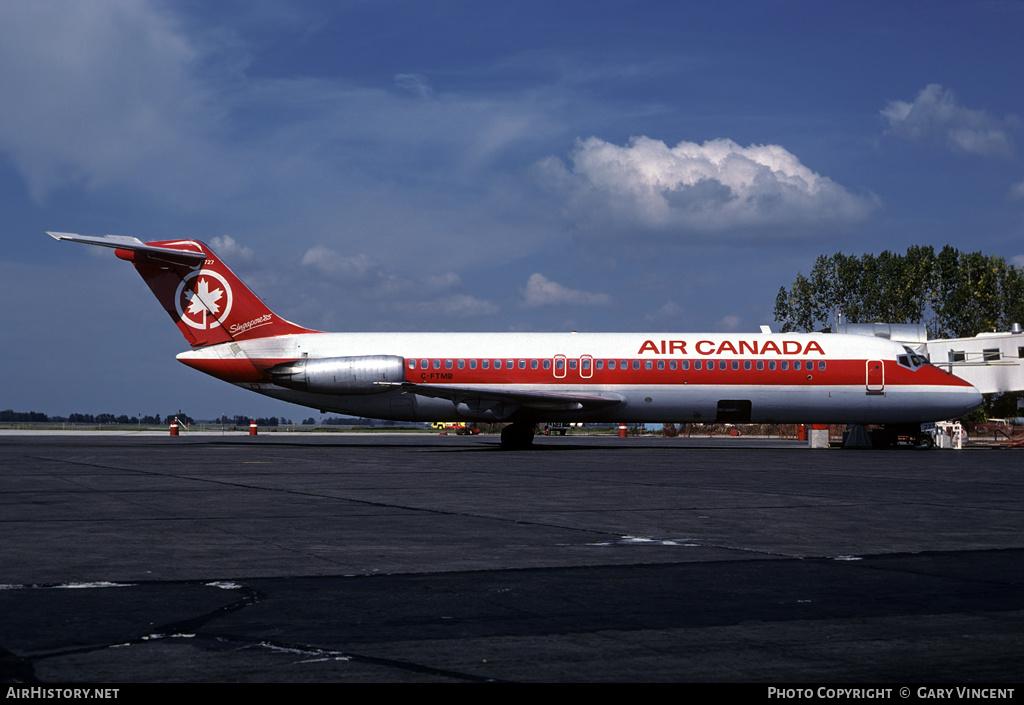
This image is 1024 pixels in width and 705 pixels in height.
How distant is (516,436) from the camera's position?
33.0 meters

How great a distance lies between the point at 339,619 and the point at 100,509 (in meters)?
7.79

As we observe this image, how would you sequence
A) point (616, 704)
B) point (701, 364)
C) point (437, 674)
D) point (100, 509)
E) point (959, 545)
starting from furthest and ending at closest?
point (701, 364), point (100, 509), point (959, 545), point (437, 674), point (616, 704)

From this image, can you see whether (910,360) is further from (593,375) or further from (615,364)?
(593,375)

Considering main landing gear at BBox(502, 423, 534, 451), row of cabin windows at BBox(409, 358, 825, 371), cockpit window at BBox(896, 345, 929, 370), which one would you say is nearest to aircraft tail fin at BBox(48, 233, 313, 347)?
row of cabin windows at BBox(409, 358, 825, 371)

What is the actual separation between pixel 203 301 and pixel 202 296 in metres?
0.19

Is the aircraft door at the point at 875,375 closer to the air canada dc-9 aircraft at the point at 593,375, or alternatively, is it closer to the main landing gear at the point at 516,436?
the air canada dc-9 aircraft at the point at 593,375

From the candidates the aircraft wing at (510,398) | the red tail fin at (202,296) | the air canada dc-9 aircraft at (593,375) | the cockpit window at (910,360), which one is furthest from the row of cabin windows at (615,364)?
the red tail fin at (202,296)

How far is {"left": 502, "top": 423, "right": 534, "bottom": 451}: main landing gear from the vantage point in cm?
3297

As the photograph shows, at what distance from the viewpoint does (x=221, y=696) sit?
4.47m

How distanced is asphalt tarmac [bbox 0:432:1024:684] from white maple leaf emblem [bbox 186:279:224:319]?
18.9 m

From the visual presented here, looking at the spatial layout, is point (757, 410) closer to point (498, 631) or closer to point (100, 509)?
point (100, 509)

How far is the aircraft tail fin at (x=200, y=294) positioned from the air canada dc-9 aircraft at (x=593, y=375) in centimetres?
10

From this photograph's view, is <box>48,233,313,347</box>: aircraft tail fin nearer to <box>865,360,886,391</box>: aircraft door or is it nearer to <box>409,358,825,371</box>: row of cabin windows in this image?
<box>409,358,825,371</box>: row of cabin windows

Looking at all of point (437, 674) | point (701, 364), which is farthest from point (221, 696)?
point (701, 364)
